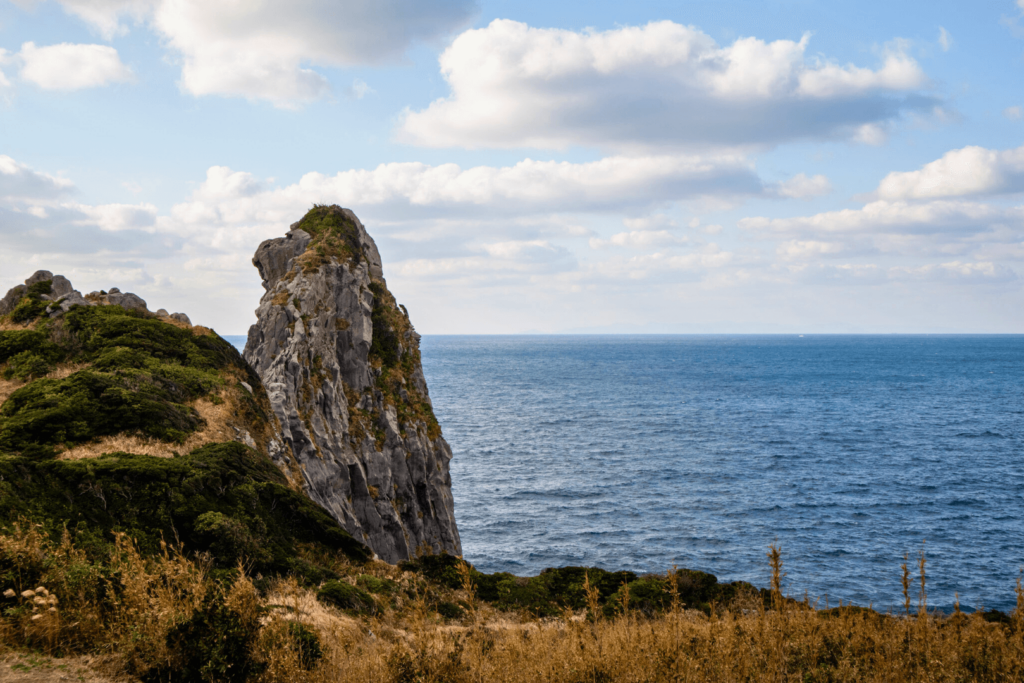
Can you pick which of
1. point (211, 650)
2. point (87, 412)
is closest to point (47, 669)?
point (211, 650)

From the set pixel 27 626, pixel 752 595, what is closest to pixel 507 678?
pixel 27 626

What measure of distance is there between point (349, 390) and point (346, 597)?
2401 centimetres

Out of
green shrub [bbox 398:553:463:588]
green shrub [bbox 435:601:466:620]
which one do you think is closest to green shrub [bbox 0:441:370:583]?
green shrub [bbox 398:553:463:588]

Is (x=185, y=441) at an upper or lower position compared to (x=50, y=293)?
lower

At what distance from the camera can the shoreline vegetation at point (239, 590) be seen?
22.8 ft

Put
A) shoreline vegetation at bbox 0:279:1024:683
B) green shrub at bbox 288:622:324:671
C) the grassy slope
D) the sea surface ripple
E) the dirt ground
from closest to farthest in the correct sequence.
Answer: the dirt ground < shoreline vegetation at bbox 0:279:1024:683 < green shrub at bbox 288:622:324:671 < the grassy slope < the sea surface ripple

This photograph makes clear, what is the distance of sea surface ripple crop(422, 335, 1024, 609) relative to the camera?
42844mm

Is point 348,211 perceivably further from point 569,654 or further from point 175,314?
point 569,654

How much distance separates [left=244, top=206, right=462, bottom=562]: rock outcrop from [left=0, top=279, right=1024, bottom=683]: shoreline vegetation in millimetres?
5320

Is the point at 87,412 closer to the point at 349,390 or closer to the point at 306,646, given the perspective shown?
the point at 306,646

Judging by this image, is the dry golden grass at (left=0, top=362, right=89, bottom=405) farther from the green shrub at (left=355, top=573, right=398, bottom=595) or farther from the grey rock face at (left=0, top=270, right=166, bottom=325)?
the green shrub at (left=355, top=573, right=398, bottom=595)

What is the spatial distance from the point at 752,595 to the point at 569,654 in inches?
499

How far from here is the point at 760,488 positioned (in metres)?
60.1

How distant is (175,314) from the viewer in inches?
1144
